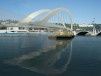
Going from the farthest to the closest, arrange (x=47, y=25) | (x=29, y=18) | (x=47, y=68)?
(x=29, y=18) < (x=47, y=25) < (x=47, y=68)

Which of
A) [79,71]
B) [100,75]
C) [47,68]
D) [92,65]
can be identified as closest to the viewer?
[100,75]

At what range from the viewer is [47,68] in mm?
18438

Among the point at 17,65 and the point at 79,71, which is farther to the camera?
the point at 17,65

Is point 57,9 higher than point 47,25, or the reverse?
point 57,9

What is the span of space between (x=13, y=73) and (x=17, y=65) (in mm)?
2899

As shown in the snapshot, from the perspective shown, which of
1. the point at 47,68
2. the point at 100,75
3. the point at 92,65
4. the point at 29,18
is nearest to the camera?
the point at 100,75

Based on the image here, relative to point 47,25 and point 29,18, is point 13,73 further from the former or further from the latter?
point 29,18

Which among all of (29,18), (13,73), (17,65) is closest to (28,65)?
(17,65)

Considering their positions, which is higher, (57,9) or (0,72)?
(57,9)

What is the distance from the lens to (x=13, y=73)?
1622cm

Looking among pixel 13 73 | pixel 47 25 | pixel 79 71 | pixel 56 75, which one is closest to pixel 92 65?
pixel 79 71

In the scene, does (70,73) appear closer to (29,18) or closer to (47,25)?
(47,25)

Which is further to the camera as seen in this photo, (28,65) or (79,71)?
(28,65)

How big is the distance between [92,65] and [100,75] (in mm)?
3898
